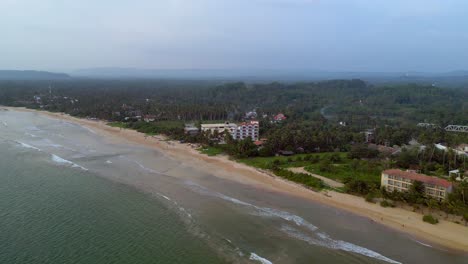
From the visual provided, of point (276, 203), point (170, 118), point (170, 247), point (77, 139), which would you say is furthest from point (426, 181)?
point (170, 118)

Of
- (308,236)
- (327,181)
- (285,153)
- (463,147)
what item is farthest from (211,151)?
(463,147)

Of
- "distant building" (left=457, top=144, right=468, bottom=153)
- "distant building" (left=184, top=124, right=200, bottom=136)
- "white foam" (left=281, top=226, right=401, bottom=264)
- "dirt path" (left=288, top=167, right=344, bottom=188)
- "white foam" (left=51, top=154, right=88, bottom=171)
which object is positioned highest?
"distant building" (left=457, top=144, right=468, bottom=153)

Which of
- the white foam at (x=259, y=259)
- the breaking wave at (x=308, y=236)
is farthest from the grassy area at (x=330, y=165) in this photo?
the white foam at (x=259, y=259)

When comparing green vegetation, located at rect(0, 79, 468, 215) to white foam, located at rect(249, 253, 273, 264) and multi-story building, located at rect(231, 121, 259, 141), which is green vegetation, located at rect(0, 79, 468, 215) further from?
white foam, located at rect(249, 253, 273, 264)

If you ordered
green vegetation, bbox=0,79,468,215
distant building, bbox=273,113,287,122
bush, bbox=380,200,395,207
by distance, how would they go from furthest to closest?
distant building, bbox=273,113,287,122, green vegetation, bbox=0,79,468,215, bush, bbox=380,200,395,207

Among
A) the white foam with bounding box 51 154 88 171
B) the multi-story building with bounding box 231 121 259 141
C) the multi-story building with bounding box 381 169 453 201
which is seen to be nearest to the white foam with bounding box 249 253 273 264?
the multi-story building with bounding box 381 169 453 201

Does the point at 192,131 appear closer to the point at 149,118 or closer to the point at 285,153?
the point at 285,153
